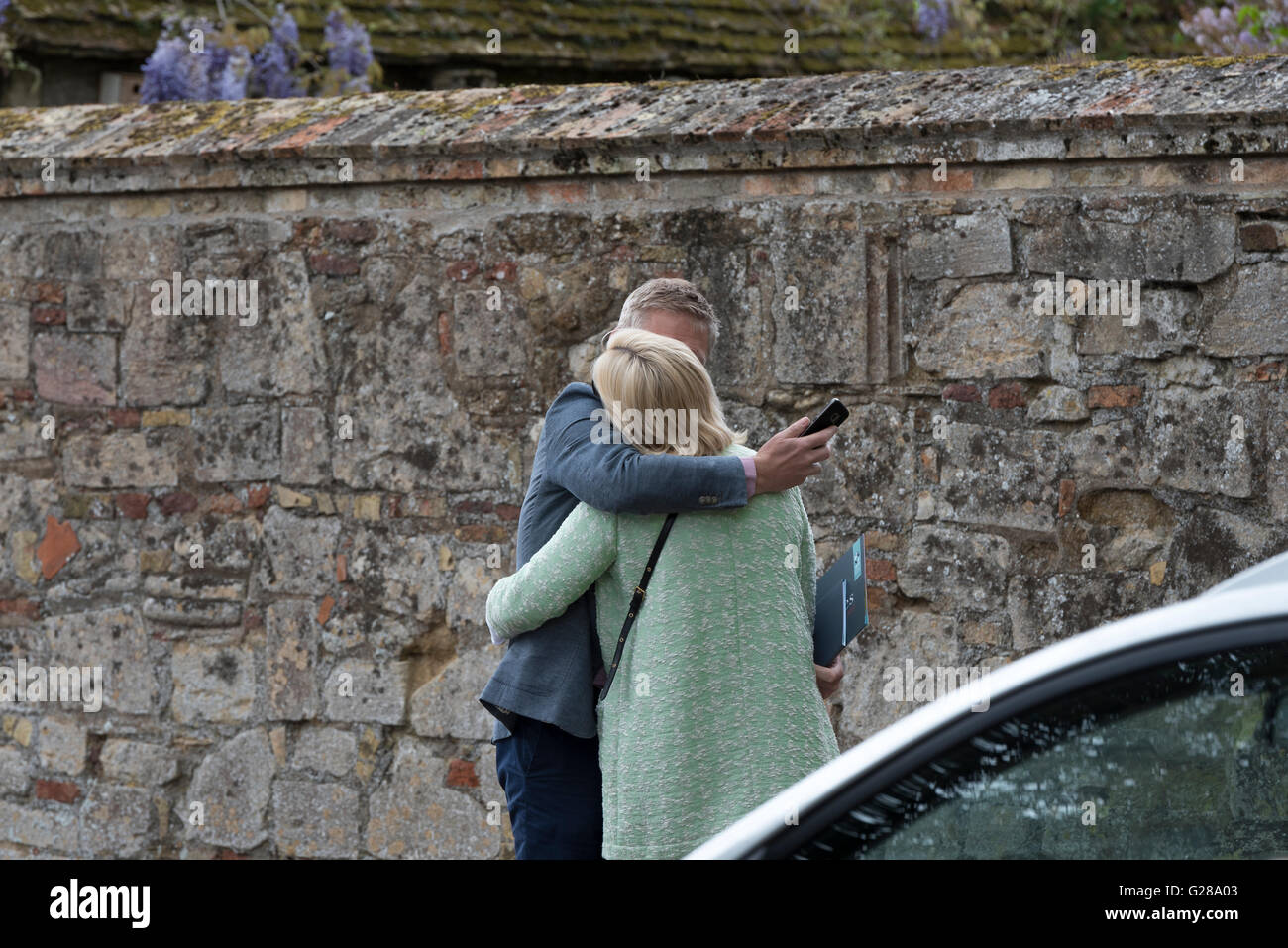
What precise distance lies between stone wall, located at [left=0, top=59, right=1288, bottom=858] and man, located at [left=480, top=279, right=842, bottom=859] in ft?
3.56

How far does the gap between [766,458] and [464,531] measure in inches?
→ 67.7

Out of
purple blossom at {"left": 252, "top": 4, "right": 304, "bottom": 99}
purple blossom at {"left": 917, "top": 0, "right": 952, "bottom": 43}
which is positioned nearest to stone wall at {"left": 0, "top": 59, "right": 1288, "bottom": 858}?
purple blossom at {"left": 252, "top": 4, "right": 304, "bottom": 99}

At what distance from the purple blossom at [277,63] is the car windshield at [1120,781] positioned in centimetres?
594

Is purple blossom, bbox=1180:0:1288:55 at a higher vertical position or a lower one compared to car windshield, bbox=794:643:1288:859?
higher

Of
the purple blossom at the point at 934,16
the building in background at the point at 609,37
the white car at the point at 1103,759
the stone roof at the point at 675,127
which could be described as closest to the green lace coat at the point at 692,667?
the white car at the point at 1103,759

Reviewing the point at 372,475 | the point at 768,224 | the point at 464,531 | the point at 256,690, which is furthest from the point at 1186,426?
the point at 256,690

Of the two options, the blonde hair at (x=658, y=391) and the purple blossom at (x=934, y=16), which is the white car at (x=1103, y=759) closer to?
the blonde hair at (x=658, y=391)

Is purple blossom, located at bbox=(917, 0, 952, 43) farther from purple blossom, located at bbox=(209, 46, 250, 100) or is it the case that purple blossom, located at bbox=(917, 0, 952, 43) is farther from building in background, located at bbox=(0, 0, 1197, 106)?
purple blossom, located at bbox=(209, 46, 250, 100)

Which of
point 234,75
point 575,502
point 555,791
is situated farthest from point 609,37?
point 555,791

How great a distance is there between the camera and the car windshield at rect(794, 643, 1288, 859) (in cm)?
167

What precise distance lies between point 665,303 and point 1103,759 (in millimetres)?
1514

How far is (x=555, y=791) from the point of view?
283cm

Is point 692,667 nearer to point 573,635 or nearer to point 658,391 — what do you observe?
point 573,635

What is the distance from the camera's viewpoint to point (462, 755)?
14.1 feet
